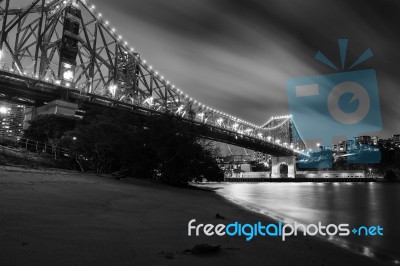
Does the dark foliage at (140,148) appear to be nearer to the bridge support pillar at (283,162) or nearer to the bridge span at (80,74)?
the bridge span at (80,74)

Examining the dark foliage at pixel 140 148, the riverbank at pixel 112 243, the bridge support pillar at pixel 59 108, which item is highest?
the bridge support pillar at pixel 59 108

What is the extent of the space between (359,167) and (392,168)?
13.2 meters

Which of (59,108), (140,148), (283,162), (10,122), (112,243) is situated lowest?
(112,243)

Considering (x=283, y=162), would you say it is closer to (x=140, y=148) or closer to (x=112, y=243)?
(x=140, y=148)

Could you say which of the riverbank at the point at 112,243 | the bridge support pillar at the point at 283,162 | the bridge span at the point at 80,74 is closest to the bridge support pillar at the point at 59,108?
the bridge span at the point at 80,74

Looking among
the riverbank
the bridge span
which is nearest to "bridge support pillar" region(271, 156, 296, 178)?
the bridge span

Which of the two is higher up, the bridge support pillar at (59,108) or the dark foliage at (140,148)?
the bridge support pillar at (59,108)

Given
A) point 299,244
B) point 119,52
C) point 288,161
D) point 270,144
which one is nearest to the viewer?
point 299,244

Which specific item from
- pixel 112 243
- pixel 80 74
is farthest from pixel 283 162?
pixel 112 243

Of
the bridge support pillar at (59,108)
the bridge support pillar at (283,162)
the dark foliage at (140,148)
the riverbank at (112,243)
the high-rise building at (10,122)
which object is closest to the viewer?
the riverbank at (112,243)

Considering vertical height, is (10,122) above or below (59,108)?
above

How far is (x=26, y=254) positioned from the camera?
9.89ft

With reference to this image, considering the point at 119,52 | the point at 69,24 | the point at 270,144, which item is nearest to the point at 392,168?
the point at 270,144

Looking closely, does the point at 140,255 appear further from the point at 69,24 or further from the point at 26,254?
the point at 69,24
